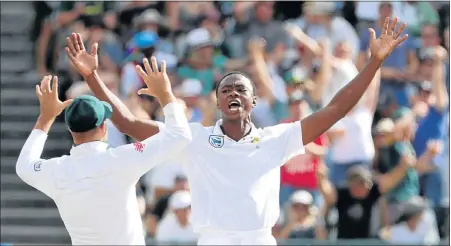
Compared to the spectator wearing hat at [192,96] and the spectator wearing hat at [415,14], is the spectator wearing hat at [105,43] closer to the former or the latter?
the spectator wearing hat at [192,96]

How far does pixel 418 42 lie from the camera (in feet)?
35.7

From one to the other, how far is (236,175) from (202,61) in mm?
5412

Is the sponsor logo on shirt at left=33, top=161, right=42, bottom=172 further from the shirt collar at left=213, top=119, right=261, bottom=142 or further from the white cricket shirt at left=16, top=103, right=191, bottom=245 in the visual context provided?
the shirt collar at left=213, top=119, right=261, bottom=142

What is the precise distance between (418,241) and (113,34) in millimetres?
4580

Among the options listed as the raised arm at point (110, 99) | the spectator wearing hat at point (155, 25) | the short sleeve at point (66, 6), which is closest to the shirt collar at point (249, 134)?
the raised arm at point (110, 99)

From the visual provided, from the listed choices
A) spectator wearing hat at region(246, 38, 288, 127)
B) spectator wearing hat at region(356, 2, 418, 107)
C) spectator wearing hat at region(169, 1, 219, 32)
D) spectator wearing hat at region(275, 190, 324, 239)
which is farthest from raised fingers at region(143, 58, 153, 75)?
spectator wearing hat at region(169, 1, 219, 32)

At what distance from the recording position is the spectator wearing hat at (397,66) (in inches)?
410

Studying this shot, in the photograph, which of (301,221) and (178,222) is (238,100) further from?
(178,222)

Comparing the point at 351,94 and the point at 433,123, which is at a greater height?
the point at 351,94

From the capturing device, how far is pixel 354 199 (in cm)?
912

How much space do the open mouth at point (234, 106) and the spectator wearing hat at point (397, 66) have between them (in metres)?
4.77

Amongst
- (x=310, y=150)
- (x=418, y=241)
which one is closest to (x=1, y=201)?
(x=310, y=150)

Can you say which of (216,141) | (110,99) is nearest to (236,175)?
(216,141)

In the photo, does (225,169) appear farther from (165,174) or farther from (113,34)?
(113,34)
